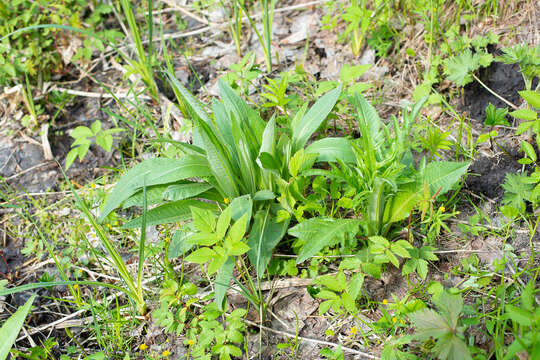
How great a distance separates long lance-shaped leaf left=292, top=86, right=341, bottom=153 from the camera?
185 centimetres

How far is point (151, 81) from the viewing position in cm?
267

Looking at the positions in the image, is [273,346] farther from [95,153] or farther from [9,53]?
[9,53]

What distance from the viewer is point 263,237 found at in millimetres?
1703

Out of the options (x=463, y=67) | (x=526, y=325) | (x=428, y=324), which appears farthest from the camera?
(x=463, y=67)

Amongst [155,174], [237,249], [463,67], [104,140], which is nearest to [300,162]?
[237,249]

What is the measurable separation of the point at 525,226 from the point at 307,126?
41.7 inches

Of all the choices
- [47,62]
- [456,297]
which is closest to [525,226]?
[456,297]

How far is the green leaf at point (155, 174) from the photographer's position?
1.72m

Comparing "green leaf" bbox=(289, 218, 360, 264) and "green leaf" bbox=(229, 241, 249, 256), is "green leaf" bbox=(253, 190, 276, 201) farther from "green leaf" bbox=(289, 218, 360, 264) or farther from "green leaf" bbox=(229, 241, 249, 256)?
"green leaf" bbox=(229, 241, 249, 256)

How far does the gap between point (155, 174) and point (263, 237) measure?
1.85 feet

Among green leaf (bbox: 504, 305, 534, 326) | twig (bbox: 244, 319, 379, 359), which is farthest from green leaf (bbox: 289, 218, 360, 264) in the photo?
green leaf (bbox: 504, 305, 534, 326)

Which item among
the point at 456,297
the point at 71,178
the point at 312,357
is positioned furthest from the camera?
the point at 71,178

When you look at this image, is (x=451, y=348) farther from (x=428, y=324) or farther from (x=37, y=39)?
(x=37, y=39)

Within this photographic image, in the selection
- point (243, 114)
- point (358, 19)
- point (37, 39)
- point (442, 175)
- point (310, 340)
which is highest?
point (37, 39)
